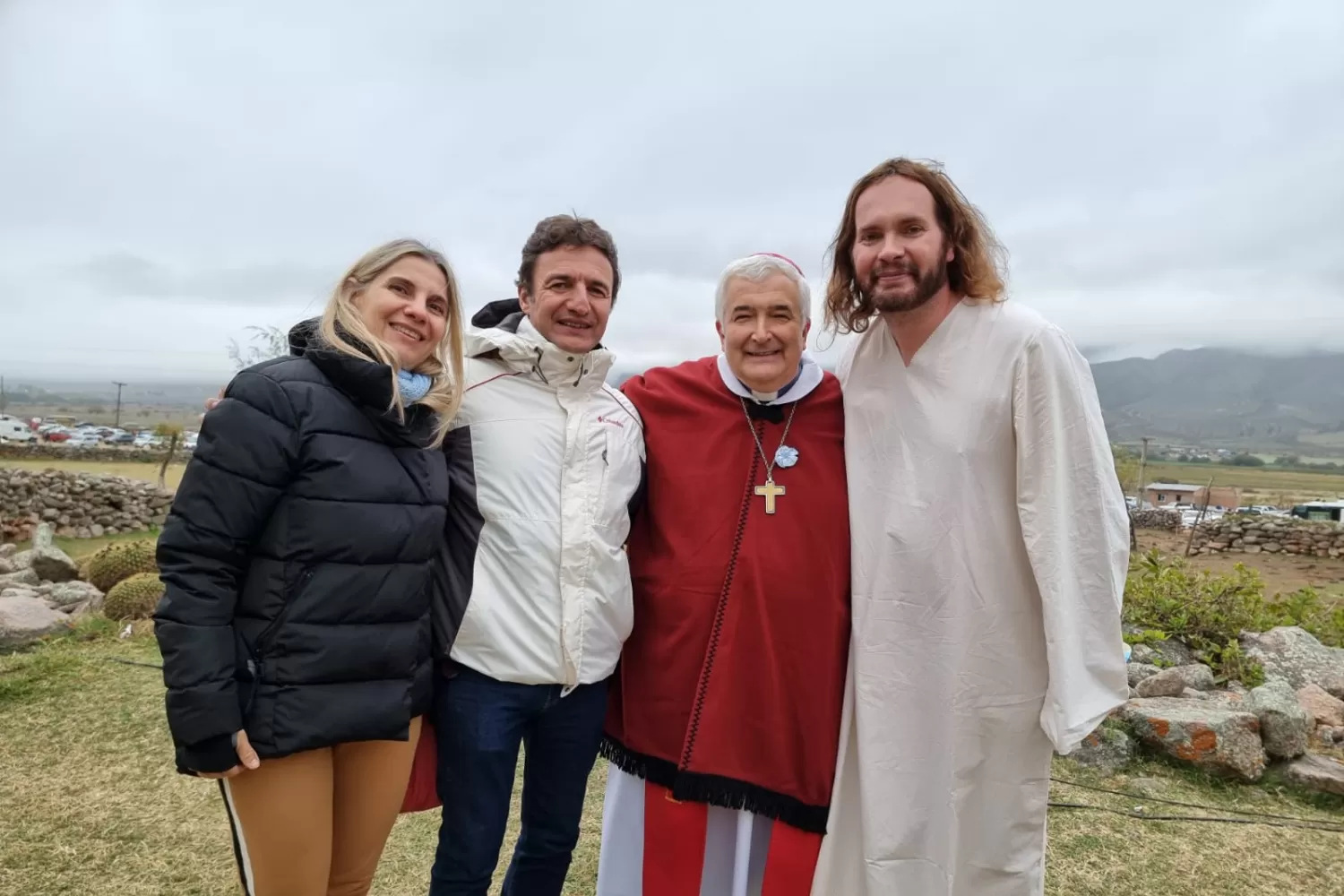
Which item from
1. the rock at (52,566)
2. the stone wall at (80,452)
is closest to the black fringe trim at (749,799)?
the rock at (52,566)

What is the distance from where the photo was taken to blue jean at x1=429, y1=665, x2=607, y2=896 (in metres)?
2.31

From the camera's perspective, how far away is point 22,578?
29.7ft

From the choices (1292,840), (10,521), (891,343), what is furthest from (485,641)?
(10,521)

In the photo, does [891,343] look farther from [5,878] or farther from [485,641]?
[5,878]

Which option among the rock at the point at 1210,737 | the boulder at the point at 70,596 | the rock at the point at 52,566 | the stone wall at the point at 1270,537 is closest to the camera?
the rock at the point at 1210,737

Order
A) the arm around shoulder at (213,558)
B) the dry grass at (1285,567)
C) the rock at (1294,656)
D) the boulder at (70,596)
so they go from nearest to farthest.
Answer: the arm around shoulder at (213,558), the rock at (1294,656), the boulder at (70,596), the dry grass at (1285,567)

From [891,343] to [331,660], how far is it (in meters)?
1.91

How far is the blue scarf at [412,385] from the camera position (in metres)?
2.15

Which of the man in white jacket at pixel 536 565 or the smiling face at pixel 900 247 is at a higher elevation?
the smiling face at pixel 900 247

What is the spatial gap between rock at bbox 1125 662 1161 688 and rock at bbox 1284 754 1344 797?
1.11m

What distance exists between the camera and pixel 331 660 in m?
1.91

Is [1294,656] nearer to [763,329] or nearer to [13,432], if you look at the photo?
[763,329]

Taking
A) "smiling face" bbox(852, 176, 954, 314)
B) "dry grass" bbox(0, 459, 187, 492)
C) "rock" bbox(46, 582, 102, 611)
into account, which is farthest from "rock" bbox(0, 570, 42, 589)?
"dry grass" bbox(0, 459, 187, 492)

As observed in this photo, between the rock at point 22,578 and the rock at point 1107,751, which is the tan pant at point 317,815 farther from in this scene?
the rock at point 22,578
